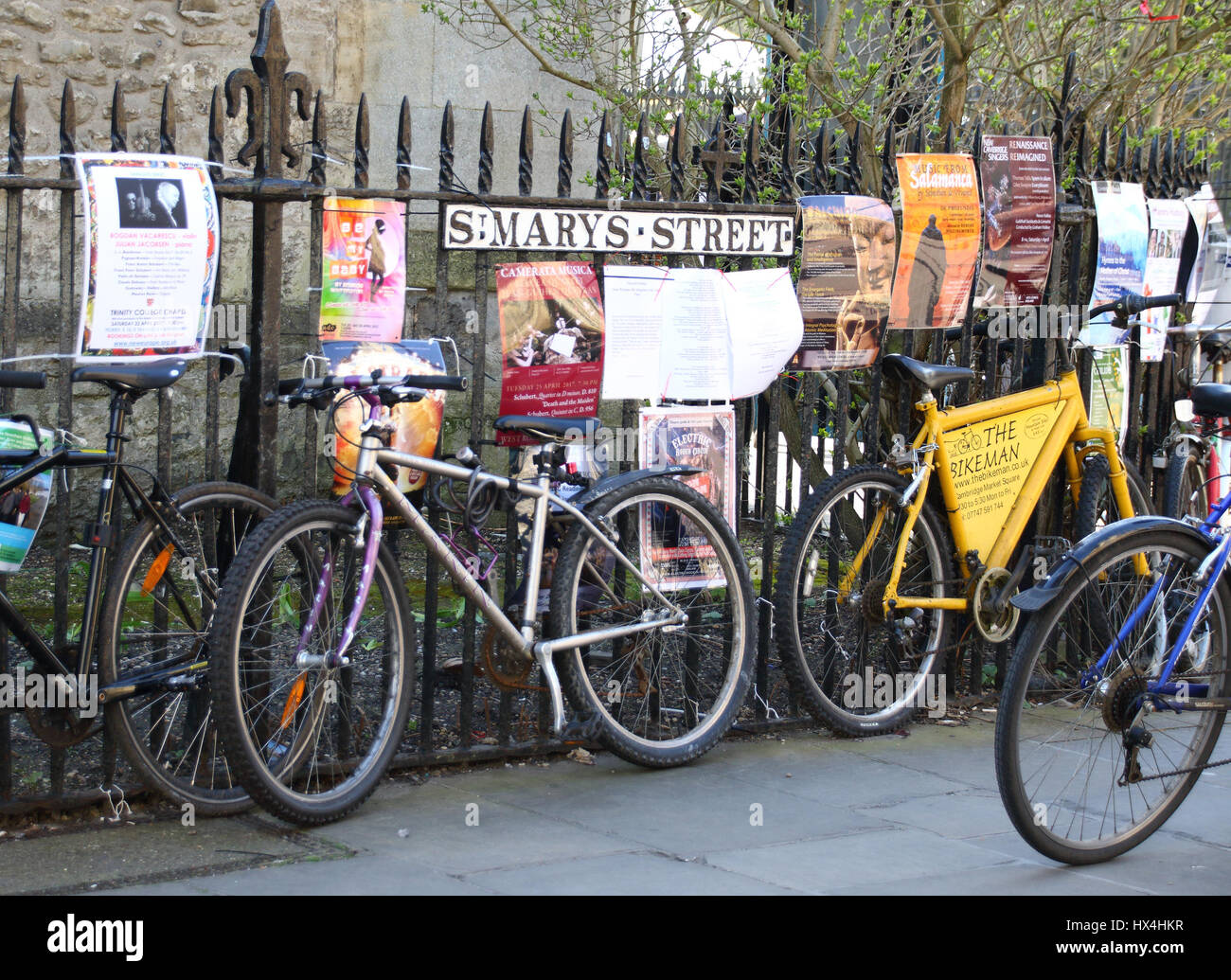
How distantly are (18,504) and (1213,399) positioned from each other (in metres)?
3.42

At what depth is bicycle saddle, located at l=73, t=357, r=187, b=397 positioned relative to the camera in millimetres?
3822

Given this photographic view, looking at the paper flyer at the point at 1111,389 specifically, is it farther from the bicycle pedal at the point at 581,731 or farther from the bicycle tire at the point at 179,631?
the bicycle tire at the point at 179,631

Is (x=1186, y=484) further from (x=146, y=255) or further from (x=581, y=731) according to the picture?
Answer: (x=146, y=255)

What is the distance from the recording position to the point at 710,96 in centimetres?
719

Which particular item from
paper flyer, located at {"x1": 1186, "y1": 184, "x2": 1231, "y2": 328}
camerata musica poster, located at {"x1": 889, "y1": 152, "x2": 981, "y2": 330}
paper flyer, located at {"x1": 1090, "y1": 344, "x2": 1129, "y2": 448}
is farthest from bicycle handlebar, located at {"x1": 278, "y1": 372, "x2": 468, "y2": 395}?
paper flyer, located at {"x1": 1186, "y1": 184, "x2": 1231, "y2": 328}

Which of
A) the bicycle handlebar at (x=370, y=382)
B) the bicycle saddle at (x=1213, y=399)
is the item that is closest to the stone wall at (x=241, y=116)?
the bicycle handlebar at (x=370, y=382)

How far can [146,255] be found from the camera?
398cm

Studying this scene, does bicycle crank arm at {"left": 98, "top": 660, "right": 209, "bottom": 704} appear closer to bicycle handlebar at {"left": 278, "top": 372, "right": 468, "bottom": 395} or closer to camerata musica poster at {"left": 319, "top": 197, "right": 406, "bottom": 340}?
bicycle handlebar at {"left": 278, "top": 372, "right": 468, "bottom": 395}

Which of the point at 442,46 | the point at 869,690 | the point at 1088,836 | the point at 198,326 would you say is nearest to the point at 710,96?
the point at 442,46

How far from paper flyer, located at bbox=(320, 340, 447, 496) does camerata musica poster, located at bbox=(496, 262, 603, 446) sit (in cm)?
26

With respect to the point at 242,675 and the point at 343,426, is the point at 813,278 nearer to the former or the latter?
the point at 343,426

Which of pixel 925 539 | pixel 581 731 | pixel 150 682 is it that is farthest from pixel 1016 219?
pixel 150 682

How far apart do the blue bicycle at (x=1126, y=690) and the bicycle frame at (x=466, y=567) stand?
4.43 ft

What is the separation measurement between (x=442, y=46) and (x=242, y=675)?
5.53m
